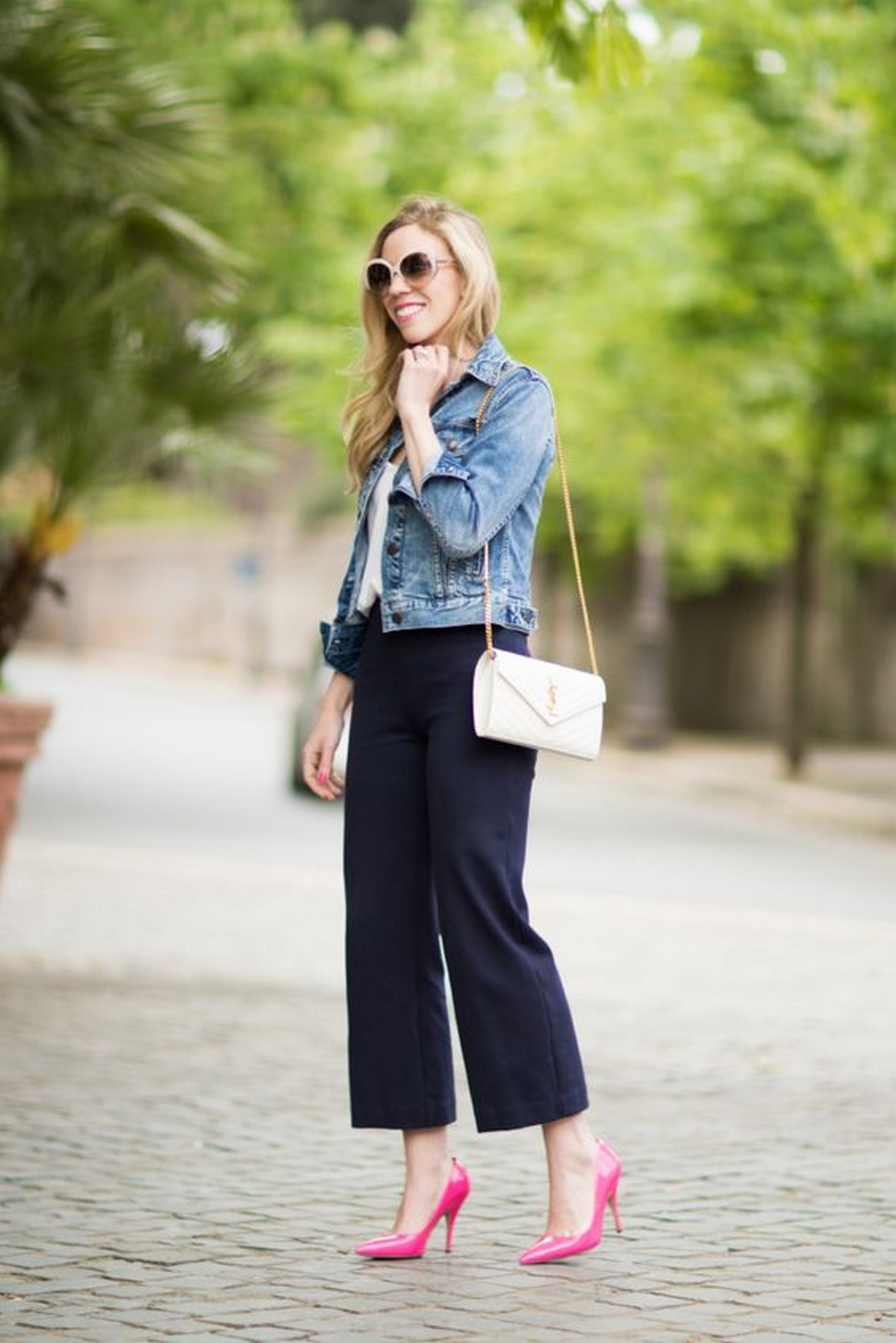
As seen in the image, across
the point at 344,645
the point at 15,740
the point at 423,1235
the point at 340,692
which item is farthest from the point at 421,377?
the point at 15,740

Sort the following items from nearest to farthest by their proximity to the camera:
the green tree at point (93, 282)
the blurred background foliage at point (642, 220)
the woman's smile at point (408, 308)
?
the woman's smile at point (408, 308)
the green tree at point (93, 282)
the blurred background foliage at point (642, 220)

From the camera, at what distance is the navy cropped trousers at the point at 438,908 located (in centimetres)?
482

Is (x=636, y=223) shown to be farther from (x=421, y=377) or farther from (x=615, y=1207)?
(x=615, y=1207)

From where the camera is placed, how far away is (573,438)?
92.8 ft

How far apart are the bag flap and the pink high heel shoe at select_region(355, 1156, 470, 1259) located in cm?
94

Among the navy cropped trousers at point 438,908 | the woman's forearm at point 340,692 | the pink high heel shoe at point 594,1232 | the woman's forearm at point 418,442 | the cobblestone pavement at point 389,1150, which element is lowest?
the cobblestone pavement at point 389,1150

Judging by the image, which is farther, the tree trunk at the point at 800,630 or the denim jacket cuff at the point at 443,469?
the tree trunk at the point at 800,630

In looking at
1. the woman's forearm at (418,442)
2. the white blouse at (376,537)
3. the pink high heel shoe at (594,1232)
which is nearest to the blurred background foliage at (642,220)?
the white blouse at (376,537)

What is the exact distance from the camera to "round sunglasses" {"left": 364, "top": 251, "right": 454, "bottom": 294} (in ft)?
15.9

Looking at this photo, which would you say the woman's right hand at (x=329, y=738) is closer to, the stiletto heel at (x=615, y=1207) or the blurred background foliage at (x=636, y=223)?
the stiletto heel at (x=615, y=1207)

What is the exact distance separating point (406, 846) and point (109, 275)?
6.05 m

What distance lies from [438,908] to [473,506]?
0.78m

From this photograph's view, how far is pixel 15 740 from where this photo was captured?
31.2ft

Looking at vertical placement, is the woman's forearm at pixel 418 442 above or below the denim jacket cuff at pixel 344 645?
above
